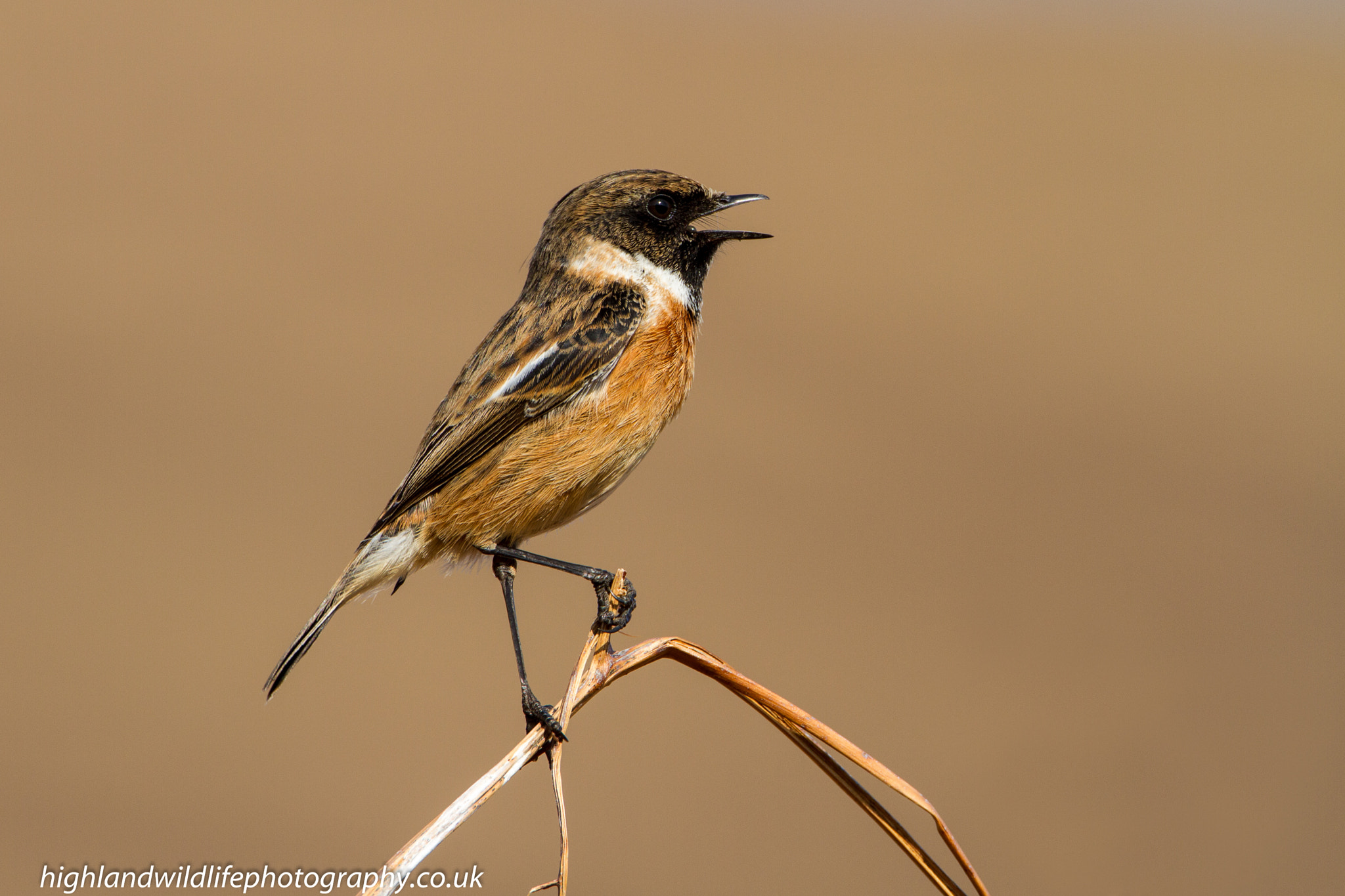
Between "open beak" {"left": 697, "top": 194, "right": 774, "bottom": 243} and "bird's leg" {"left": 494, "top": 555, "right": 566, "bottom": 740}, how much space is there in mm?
1734

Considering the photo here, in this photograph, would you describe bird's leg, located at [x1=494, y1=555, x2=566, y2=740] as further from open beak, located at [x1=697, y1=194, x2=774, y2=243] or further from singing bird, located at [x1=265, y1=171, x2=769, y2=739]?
open beak, located at [x1=697, y1=194, x2=774, y2=243]

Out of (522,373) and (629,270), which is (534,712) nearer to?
(522,373)

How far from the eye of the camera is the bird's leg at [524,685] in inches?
128

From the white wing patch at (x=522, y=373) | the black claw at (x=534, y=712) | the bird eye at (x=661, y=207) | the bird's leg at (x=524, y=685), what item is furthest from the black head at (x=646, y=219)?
the black claw at (x=534, y=712)

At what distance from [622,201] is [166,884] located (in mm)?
3471

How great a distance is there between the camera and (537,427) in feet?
15.4

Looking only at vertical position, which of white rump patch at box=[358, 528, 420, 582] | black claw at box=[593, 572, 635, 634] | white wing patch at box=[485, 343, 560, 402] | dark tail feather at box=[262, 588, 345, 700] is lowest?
dark tail feather at box=[262, 588, 345, 700]

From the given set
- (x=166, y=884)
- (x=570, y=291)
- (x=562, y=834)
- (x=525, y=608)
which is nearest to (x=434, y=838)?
(x=562, y=834)

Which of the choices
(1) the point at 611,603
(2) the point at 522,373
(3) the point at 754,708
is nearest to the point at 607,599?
(1) the point at 611,603

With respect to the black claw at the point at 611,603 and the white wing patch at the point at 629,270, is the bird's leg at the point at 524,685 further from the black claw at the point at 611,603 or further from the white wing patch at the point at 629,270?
the white wing patch at the point at 629,270

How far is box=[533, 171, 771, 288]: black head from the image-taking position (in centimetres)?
523

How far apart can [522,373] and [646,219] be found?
1.06 meters

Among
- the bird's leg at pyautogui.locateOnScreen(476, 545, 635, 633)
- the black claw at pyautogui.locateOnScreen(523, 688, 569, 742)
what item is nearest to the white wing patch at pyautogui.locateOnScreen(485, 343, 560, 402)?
the bird's leg at pyautogui.locateOnScreen(476, 545, 635, 633)

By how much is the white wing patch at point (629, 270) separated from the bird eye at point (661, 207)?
0.76ft
